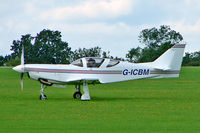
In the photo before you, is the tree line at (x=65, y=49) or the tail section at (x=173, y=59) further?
the tree line at (x=65, y=49)

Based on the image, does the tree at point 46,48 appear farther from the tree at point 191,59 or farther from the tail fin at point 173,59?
the tail fin at point 173,59

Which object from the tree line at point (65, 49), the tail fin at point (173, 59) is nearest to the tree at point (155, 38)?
the tree line at point (65, 49)

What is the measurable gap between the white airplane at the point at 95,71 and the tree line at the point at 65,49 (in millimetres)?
39861

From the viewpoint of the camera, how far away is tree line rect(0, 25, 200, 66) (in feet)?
240

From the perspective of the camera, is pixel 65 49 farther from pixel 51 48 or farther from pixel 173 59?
pixel 173 59

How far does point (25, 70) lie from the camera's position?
20172 mm

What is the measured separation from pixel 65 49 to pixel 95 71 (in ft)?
193

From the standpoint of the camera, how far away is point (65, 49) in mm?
79125

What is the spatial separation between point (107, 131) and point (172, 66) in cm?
1088

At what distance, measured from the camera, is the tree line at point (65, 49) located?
73.0m

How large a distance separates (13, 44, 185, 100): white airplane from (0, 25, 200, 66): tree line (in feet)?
131

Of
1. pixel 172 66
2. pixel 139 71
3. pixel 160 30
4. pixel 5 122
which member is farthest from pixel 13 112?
pixel 160 30

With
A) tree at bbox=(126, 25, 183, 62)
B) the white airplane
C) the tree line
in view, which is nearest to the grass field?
the white airplane

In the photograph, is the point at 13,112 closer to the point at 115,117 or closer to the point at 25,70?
the point at 115,117
